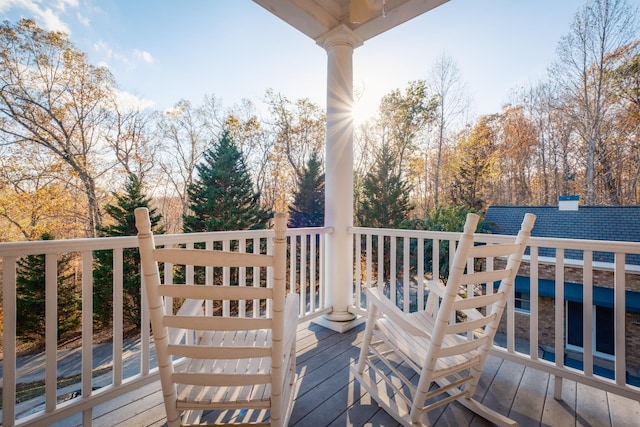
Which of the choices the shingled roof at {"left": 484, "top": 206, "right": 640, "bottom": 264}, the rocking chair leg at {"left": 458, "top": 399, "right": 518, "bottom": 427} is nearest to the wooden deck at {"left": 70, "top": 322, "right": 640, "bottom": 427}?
the rocking chair leg at {"left": 458, "top": 399, "right": 518, "bottom": 427}

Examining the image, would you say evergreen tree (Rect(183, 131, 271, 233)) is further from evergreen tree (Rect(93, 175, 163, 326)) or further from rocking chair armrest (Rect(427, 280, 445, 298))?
rocking chair armrest (Rect(427, 280, 445, 298))

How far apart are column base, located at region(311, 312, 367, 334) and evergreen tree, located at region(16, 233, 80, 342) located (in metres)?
6.84

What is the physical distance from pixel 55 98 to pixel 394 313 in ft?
34.7

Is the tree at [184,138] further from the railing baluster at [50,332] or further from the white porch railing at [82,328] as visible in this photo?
the railing baluster at [50,332]

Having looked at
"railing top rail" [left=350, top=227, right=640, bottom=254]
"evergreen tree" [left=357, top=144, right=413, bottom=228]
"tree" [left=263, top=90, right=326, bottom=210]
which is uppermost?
"tree" [left=263, top=90, right=326, bottom=210]

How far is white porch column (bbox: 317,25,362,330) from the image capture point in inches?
105

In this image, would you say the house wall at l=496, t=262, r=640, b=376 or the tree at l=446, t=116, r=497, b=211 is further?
the tree at l=446, t=116, r=497, b=211

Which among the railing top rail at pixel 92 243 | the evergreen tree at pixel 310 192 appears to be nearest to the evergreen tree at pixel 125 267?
the evergreen tree at pixel 310 192

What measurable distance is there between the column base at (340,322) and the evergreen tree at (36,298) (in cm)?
684

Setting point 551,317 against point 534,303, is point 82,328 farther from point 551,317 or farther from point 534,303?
point 551,317

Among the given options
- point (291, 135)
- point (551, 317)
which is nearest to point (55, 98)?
point (291, 135)

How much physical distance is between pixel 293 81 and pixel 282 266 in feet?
20.7

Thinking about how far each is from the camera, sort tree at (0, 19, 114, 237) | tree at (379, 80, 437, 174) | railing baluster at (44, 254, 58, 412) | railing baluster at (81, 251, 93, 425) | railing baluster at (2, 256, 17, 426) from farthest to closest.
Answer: tree at (379, 80, 437, 174)
tree at (0, 19, 114, 237)
railing baluster at (81, 251, 93, 425)
railing baluster at (44, 254, 58, 412)
railing baluster at (2, 256, 17, 426)

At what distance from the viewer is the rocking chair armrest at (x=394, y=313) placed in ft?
4.21
